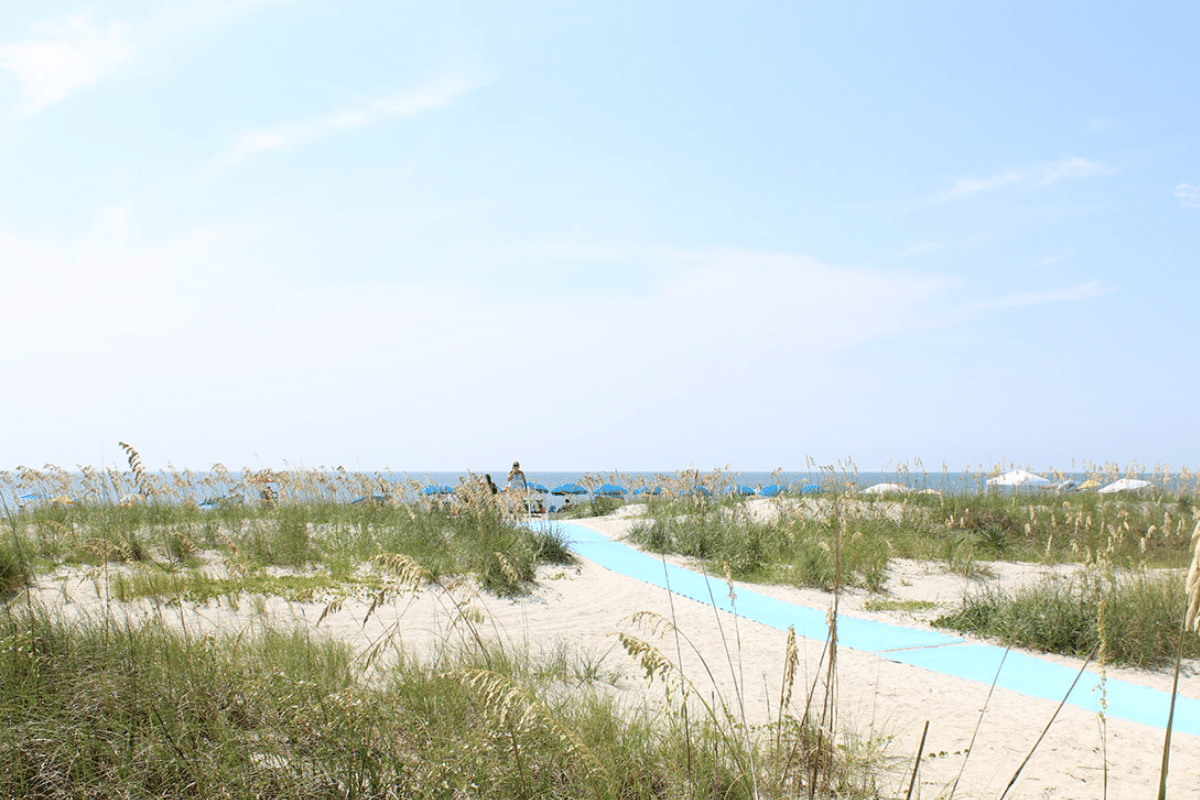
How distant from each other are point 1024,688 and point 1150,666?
1.80 m

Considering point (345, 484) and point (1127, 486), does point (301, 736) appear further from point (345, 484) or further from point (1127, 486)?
point (1127, 486)

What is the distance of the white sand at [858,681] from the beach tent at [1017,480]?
6.78 meters

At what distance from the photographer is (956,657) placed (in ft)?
22.8

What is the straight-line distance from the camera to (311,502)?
39.6 ft

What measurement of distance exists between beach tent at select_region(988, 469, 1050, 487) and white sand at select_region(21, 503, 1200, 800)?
6.78 metres

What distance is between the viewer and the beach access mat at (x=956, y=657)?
18.6 ft

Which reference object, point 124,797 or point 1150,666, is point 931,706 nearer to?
point 1150,666

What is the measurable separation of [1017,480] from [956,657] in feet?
35.9

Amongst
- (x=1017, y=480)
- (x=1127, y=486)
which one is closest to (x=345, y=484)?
(x=1017, y=480)

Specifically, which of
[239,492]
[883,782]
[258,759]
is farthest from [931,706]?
[239,492]

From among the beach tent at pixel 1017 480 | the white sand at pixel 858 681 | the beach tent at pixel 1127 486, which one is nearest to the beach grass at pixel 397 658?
the white sand at pixel 858 681

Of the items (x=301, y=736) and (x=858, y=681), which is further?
(x=858, y=681)

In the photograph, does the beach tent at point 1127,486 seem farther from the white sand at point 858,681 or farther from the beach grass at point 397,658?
the white sand at point 858,681

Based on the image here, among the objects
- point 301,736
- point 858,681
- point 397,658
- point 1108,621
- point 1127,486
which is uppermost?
point 1127,486
